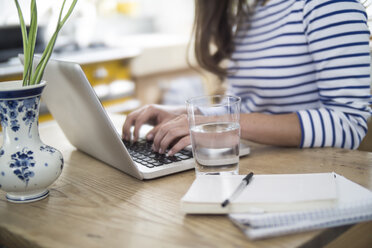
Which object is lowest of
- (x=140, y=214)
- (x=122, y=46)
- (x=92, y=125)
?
(x=140, y=214)

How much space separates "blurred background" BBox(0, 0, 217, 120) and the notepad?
78.4 inches

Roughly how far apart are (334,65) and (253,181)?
1.58 feet

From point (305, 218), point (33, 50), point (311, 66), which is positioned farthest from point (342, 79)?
point (33, 50)

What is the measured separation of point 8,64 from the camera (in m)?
2.47

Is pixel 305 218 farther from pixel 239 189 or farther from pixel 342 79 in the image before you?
pixel 342 79

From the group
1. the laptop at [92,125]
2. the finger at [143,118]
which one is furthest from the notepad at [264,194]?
the finger at [143,118]

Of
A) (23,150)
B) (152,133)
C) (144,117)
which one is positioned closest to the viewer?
(23,150)

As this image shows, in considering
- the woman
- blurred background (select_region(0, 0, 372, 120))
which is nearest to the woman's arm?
the woman

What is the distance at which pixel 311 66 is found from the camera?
119cm

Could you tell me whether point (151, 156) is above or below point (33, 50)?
below

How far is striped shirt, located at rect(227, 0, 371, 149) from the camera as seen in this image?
3.28ft

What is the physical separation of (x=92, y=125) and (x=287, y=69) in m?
0.62

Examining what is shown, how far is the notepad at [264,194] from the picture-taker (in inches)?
23.5

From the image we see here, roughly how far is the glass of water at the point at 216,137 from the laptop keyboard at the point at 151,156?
0.09m
